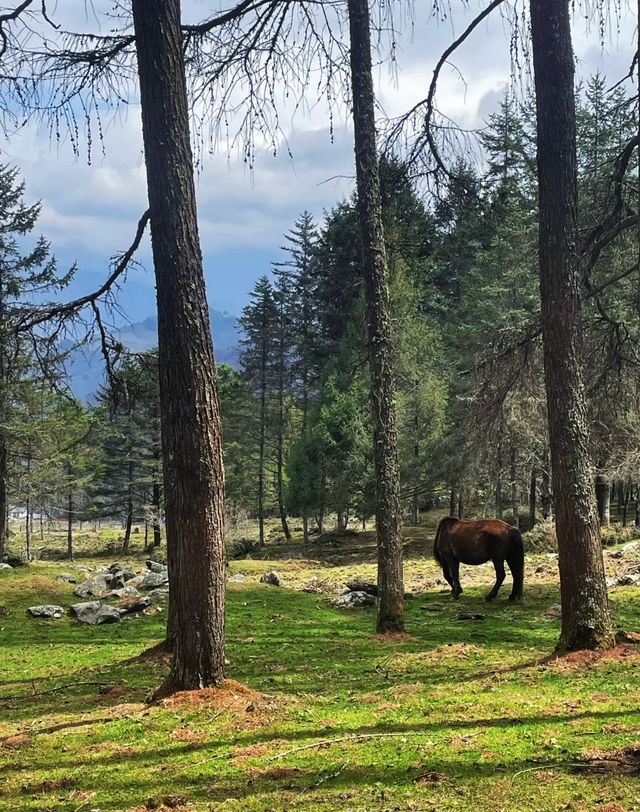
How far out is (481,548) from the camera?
1374cm

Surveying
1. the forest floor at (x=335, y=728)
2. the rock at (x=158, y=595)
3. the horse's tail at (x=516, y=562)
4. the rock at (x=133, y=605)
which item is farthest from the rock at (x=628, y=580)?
the rock at (x=133, y=605)

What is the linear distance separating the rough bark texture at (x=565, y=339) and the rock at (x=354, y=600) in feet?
21.4

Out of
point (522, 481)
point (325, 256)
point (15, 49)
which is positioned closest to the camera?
point (15, 49)

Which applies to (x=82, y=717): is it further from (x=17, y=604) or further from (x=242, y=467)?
(x=242, y=467)

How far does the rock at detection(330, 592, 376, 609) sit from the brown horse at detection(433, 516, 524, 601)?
1.79 meters

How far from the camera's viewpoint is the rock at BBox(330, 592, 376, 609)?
13125 mm

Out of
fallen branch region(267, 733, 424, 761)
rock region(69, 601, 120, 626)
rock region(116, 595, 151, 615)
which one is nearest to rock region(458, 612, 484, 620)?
rock region(116, 595, 151, 615)

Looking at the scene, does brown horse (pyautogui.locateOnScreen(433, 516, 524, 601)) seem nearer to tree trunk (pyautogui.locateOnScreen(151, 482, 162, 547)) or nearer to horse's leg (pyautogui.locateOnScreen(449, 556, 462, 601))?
horse's leg (pyautogui.locateOnScreen(449, 556, 462, 601))

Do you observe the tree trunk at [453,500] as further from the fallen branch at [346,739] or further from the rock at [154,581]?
the fallen branch at [346,739]

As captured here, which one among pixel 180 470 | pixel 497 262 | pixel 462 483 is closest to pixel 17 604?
pixel 180 470

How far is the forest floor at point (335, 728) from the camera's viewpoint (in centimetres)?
357

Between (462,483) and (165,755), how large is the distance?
25.9 metres

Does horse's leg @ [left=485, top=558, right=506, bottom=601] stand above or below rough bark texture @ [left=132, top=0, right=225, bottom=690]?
below

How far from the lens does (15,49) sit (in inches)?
242
